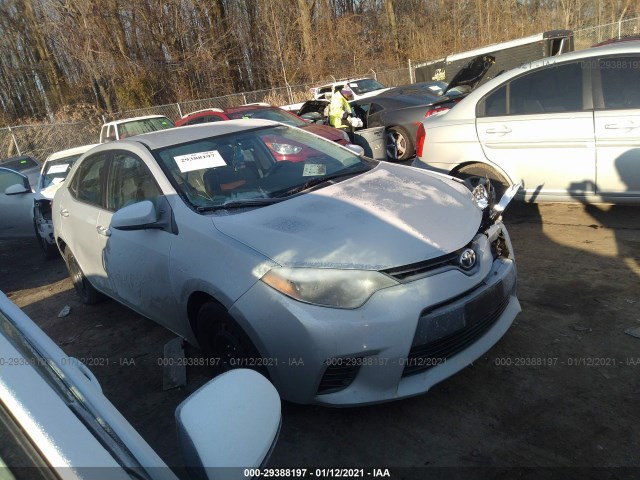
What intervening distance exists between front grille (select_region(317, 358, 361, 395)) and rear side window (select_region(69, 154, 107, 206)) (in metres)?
2.56

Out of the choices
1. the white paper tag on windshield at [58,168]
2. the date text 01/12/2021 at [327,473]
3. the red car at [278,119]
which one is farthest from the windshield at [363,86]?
the date text 01/12/2021 at [327,473]

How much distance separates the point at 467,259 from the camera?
264 centimetres

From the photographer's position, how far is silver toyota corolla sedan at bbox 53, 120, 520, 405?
2.42m

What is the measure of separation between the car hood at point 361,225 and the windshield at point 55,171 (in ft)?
20.0

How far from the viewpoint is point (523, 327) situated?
3.37 metres

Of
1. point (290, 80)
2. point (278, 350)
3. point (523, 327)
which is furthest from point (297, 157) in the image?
point (290, 80)

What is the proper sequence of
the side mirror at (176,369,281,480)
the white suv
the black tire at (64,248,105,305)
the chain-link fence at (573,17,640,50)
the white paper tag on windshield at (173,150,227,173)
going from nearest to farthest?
the side mirror at (176,369,281,480) < the white paper tag on windshield at (173,150,227,173) < the white suv < the black tire at (64,248,105,305) < the chain-link fence at (573,17,640,50)

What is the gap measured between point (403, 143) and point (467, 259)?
7.27 metres

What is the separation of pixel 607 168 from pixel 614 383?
8.12ft

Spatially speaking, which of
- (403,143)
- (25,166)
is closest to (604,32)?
(403,143)

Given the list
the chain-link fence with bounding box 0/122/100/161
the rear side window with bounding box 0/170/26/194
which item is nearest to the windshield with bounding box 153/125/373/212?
the rear side window with bounding box 0/170/26/194

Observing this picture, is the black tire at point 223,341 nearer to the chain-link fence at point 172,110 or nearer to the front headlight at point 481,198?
the front headlight at point 481,198

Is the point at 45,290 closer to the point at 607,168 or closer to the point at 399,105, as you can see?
the point at 607,168

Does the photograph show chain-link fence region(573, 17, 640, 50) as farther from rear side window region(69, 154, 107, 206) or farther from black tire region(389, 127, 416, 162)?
rear side window region(69, 154, 107, 206)
